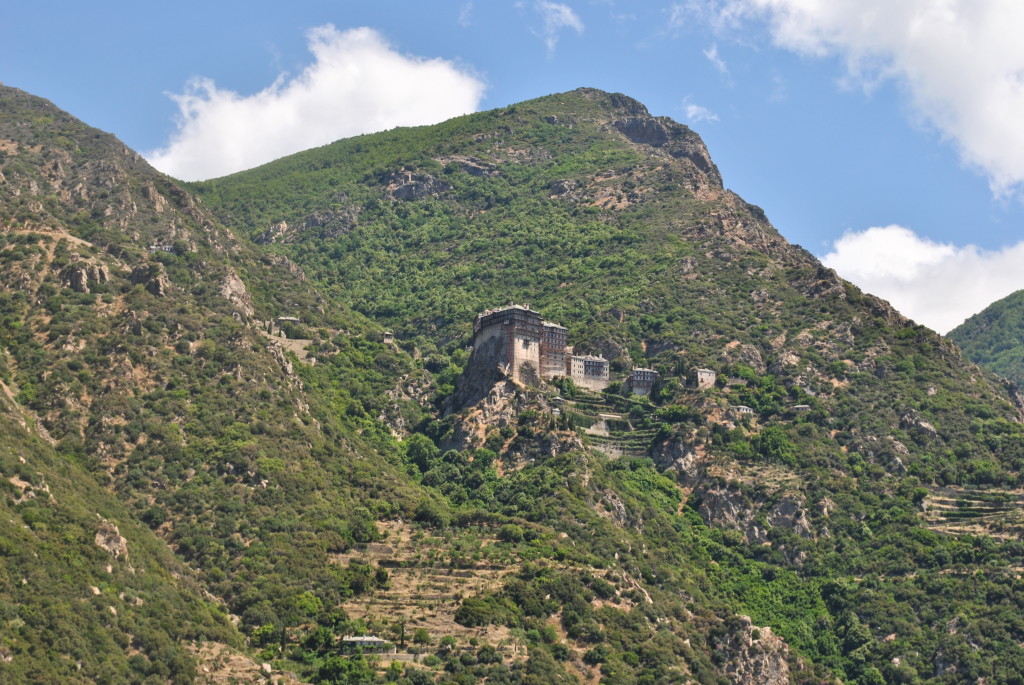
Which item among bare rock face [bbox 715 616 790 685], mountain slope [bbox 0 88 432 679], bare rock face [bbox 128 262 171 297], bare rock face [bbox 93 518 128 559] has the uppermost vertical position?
bare rock face [bbox 128 262 171 297]

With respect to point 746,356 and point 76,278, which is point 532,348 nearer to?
point 746,356

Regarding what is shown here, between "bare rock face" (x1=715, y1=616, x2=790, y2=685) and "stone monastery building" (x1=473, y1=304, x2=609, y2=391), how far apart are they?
42067 mm

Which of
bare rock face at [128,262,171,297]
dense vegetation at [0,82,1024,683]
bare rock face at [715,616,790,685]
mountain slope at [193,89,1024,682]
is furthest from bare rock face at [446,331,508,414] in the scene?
bare rock face at [715,616,790,685]

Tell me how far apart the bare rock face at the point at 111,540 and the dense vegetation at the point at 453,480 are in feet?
1.96

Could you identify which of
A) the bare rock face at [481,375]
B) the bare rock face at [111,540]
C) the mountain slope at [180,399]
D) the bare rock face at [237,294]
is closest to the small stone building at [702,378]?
the bare rock face at [481,375]

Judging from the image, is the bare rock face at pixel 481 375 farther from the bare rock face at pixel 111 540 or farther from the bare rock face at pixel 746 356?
the bare rock face at pixel 111 540

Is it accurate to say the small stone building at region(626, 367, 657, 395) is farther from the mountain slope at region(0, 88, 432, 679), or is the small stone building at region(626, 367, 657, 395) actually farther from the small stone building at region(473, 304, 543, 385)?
the mountain slope at region(0, 88, 432, 679)

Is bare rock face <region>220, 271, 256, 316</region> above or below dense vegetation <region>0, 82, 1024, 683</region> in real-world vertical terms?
above

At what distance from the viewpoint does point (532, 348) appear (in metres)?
168

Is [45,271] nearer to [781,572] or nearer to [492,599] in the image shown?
[492,599]

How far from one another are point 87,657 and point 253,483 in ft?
116

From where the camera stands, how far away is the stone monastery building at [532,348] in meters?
165

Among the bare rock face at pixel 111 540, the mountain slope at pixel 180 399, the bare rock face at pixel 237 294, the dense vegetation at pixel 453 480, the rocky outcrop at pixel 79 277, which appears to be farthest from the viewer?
the bare rock face at pixel 237 294

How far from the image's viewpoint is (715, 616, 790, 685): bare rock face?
128250mm
